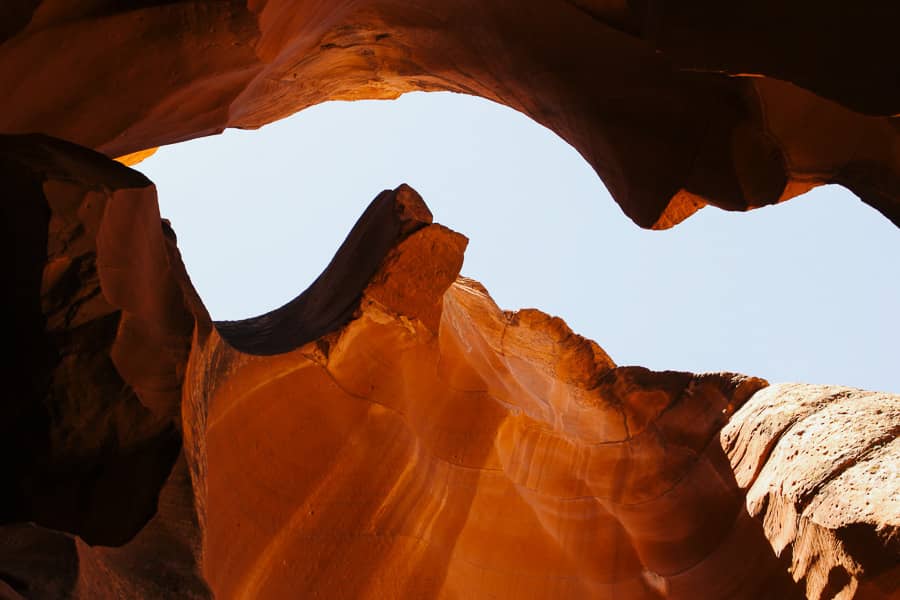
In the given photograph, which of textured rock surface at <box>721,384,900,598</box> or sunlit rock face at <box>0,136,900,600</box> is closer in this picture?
sunlit rock face at <box>0,136,900,600</box>

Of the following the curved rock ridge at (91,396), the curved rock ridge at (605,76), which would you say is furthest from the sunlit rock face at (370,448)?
the curved rock ridge at (605,76)

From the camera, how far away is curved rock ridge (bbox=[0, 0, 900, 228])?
2953 millimetres

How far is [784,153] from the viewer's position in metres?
3.91

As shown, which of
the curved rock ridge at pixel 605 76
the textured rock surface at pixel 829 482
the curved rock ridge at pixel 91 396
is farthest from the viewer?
the textured rock surface at pixel 829 482

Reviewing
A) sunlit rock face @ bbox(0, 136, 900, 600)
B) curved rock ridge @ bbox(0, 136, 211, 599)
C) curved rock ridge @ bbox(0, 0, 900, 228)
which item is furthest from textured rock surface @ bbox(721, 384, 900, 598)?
curved rock ridge @ bbox(0, 136, 211, 599)

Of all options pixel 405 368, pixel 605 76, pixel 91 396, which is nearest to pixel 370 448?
pixel 405 368

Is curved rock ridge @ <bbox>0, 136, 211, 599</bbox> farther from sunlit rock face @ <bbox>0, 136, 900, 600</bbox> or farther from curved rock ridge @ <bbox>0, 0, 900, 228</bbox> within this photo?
curved rock ridge @ <bbox>0, 0, 900, 228</bbox>

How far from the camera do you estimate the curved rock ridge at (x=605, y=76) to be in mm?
2953

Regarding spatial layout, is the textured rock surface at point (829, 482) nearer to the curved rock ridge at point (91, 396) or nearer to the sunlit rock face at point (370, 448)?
the sunlit rock face at point (370, 448)

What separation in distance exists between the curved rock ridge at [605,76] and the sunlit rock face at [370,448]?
89 centimetres

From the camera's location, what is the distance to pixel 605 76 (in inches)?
182

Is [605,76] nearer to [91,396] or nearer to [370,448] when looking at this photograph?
[370,448]

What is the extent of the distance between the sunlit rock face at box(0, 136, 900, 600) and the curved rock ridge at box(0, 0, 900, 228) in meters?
0.89

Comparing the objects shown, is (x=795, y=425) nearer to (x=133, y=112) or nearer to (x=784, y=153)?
(x=784, y=153)
